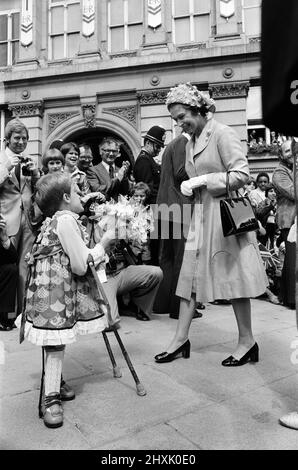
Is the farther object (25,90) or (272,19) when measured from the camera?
(25,90)

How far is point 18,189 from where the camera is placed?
4.54 m

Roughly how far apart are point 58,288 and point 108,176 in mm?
2909

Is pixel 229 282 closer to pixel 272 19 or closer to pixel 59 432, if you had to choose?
pixel 59 432

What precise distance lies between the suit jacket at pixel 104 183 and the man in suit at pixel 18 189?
25.5 inches

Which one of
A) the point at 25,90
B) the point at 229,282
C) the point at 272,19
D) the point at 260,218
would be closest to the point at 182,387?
the point at 229,282

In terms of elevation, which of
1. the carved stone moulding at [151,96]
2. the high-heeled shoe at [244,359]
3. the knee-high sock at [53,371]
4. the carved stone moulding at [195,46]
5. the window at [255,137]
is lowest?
the high-heeled shoe at [244,359]

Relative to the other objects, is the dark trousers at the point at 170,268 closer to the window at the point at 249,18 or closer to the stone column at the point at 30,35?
the window at the point at 249,18

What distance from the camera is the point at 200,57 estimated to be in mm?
12664

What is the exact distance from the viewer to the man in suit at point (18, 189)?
4.40m

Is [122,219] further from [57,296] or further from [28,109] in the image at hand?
[28,109]

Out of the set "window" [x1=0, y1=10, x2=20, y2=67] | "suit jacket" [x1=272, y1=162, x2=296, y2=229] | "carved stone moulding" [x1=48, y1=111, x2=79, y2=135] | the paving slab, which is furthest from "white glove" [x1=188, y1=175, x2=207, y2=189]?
"window" [x1=0, y1=10, x2=20, y2=67]

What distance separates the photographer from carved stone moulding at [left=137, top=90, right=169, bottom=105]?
42.7 feet

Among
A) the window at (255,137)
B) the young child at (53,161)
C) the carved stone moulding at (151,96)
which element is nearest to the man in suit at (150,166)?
the young child at (53,161)
